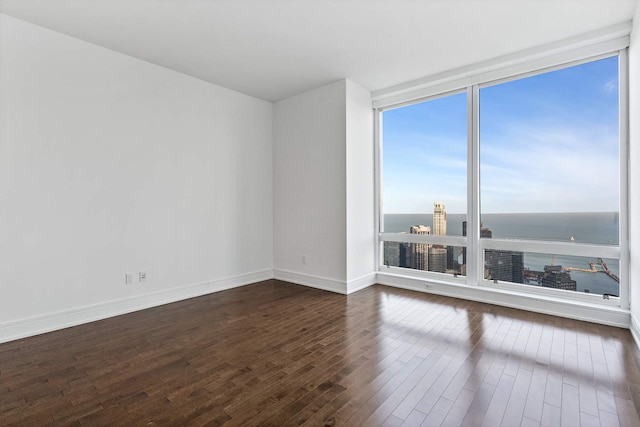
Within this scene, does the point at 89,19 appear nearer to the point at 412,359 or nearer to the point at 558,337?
the point at 412,359

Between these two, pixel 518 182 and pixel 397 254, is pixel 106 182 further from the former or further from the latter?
pixel 518 182

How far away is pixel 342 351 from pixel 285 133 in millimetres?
3670

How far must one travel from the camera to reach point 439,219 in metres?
4.43

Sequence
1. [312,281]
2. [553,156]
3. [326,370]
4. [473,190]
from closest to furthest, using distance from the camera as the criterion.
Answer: [326,370] → [553,156] → [473,190] → [312,281]

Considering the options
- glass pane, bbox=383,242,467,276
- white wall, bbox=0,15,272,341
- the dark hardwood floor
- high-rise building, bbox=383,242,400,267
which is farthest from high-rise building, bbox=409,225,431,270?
white wall, bbox=0,15,272,341

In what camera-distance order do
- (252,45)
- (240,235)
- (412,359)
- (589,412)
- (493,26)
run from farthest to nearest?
1. (240,235)
2. (252,45)
3. (493,26)
4. (412,359)
5. (589,412)

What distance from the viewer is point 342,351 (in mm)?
2605

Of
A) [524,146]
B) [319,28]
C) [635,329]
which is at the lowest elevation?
[635,329]

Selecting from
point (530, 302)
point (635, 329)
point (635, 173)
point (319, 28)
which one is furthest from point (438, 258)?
point (319, 28)

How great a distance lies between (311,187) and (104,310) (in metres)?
3.02

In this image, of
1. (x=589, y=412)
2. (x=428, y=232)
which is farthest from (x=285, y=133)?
(x=589, y=412)

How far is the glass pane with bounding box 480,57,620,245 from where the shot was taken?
3293mm

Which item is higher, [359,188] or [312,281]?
[359,188]

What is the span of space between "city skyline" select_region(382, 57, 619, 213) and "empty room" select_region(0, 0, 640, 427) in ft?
0.08
